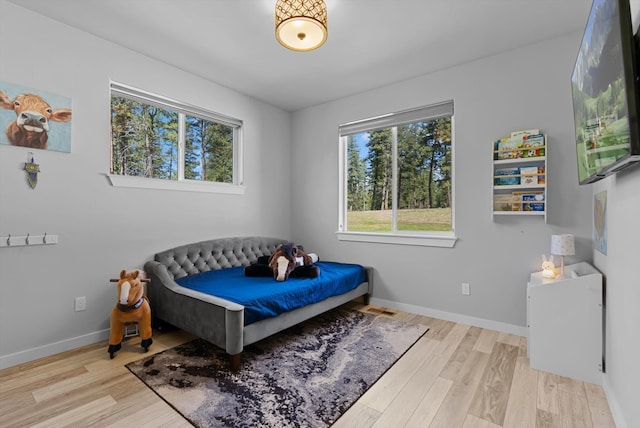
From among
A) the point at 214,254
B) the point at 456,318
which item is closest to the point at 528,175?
the point at 456,318

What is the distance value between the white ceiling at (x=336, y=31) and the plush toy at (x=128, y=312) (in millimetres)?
2035

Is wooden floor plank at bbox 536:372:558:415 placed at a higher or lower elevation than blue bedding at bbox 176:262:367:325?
lower

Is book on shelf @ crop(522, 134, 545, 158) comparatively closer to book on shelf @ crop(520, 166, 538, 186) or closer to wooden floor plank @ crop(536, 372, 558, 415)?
book on shelf @ crop(520, 166, 538, 186)

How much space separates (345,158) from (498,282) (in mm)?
2306

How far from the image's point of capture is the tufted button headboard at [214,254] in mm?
3137

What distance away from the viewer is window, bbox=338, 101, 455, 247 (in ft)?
11.2

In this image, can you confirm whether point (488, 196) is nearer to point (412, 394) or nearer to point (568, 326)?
point (568, 326)

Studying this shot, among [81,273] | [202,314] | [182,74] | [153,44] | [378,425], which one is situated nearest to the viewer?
[378,425]

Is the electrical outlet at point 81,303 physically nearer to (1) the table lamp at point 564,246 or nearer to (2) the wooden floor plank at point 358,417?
(2) the wooden floor plank at point 358,417

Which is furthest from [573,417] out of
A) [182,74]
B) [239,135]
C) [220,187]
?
[182,74]

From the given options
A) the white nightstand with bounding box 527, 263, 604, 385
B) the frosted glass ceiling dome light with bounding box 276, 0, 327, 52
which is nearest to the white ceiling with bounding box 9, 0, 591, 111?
the frosted glass ceiling dome light with bounding box 276, 0, 327, 52

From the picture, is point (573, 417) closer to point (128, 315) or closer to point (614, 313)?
point (614, 313)

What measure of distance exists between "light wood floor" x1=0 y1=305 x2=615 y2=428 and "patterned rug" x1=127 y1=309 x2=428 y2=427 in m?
0.09

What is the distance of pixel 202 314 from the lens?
2.35m
